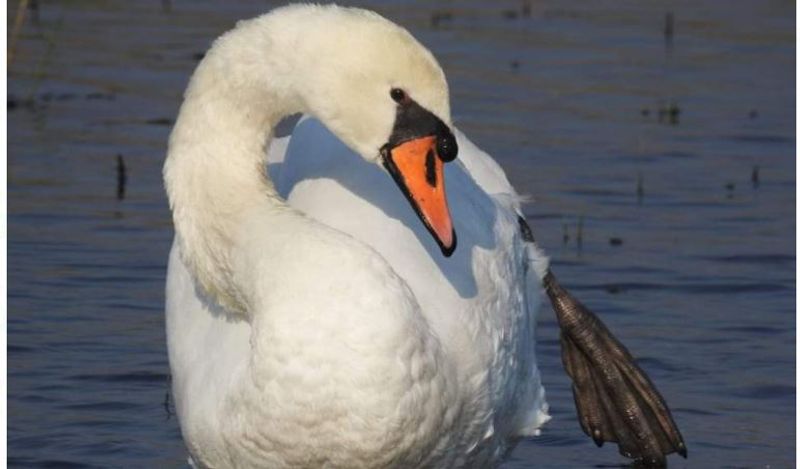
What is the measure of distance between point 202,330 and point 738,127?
5891mm

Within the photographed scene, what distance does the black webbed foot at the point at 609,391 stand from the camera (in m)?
6.98

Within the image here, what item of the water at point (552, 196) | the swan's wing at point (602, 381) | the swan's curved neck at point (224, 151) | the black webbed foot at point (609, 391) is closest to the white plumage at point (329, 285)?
the swan's curved neck at point (224, 151)

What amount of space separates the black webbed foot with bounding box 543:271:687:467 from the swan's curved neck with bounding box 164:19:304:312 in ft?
5.94

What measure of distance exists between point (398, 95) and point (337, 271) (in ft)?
1.49

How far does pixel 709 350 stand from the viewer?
7938 millimetres

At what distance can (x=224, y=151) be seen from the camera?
5.55 meters

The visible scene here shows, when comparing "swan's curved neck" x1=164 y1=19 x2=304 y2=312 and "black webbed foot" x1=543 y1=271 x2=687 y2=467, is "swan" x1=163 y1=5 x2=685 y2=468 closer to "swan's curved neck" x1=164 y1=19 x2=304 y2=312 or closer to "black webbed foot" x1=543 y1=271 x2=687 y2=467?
"swan's curved neck" x1=164 y1=19 x2=304 y2=312

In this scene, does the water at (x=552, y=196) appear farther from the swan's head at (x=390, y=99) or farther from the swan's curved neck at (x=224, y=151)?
the swan's head at (x=390, y=99)

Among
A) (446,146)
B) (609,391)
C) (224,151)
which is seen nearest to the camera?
(446,146)

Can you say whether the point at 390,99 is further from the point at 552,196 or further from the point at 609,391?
the point at 552,196

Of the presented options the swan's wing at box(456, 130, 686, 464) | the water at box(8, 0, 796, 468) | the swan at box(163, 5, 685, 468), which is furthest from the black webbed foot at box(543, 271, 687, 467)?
the swan at box(163, 5, 685, 468)

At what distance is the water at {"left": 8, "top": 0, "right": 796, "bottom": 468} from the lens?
24.1ft

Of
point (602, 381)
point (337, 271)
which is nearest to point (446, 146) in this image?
point (337, 271)

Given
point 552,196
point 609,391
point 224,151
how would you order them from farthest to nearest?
point 552,196
point 609,391
point 224,151
